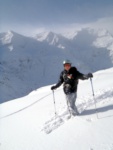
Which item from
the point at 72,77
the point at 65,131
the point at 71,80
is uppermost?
the point at 72,77

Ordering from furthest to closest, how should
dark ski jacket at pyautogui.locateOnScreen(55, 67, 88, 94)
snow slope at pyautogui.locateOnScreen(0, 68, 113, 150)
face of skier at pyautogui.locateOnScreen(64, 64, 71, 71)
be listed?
dark ski jacket at pyautogui.locateOnScreen(55, 67, 88, 94), face of skier at pyautogui.locateOnScreen(64, 64, 71, 71), snow slope at pyautogui.locateOnScreen(0, 68, 113, 150)

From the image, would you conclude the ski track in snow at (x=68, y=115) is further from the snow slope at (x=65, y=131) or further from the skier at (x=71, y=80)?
the skier at (x=71, y=80)

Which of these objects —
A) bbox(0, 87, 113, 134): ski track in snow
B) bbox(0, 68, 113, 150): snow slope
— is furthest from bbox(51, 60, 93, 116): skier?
bbox(0, 68, 113, 150): snow slope

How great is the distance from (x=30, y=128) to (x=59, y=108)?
229 cm

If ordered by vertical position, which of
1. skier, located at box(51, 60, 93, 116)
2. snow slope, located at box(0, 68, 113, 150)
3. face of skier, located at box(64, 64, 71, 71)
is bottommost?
snow slope, located at box(0, 68, 113, 150)

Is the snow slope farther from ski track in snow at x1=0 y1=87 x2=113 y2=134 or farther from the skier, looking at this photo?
the skier

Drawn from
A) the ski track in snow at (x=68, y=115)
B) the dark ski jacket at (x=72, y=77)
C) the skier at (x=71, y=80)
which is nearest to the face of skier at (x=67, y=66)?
the skier at (x=71, y=80)

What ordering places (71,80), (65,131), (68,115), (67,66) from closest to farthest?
1. (65,131)
2. (67,66)
3. (71,80)
4. (68,115)

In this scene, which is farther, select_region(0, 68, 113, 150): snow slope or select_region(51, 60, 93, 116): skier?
select_region(51, 60, 93, 116): skier

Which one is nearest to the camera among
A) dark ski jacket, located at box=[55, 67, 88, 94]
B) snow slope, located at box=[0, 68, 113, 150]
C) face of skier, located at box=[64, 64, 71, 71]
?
snow slope, located at box=[0, 68, 113, 150]

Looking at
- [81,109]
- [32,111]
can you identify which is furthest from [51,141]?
[32,111]

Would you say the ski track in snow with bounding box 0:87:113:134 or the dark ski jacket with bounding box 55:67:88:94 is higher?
the dark ski jacket with bounding box 55:67:88:94

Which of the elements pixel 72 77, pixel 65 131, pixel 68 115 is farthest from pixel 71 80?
pixel 65 131

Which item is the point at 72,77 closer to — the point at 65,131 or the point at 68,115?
the point at 68,115
